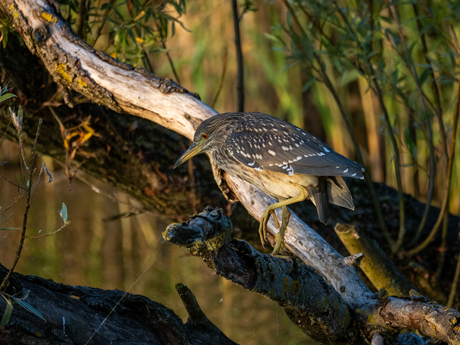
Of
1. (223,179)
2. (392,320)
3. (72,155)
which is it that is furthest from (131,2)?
(392,320)

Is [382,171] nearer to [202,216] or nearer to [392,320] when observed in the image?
[392,320]

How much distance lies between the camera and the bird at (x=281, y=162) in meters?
1.80

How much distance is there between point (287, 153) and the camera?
1.85 metres

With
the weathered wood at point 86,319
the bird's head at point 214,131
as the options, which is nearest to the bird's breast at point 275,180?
the bird's head at point 214,131

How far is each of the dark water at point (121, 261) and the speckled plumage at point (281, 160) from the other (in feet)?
1.61

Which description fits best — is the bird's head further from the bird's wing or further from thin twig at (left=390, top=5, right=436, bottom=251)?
thin twig at (left=390, top=5, right=436, bottom=251)

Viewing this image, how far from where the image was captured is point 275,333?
2.26m

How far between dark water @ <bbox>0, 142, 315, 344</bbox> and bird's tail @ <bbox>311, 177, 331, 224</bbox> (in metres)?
0.67

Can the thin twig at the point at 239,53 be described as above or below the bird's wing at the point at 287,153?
above

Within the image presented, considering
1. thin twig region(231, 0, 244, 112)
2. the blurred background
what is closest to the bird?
the blurred background

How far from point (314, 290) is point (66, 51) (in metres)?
1.58

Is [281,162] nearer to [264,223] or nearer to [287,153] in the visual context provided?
[287,153]

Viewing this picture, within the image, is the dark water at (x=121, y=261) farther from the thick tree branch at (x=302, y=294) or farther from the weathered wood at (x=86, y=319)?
the thick tree branch at (x=302, y=294)

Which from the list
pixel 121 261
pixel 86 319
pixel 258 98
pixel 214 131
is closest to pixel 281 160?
pixel 214 131
